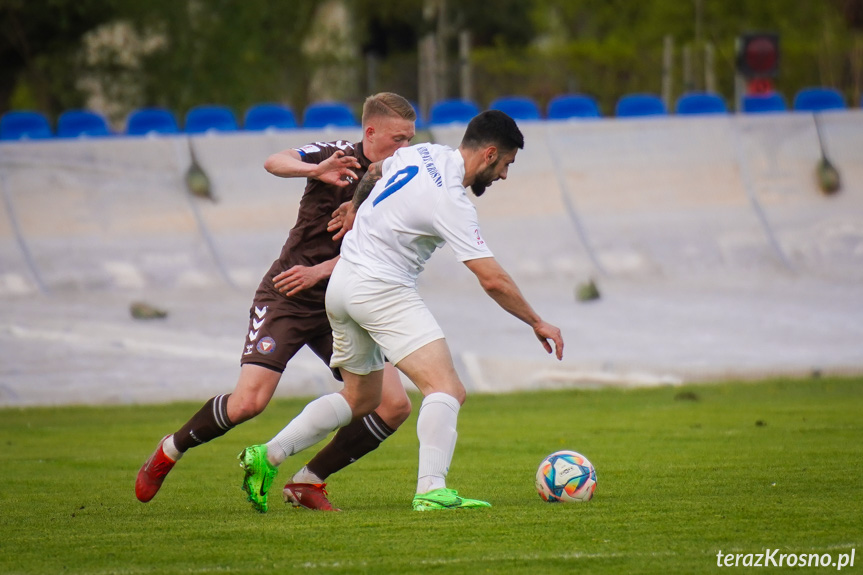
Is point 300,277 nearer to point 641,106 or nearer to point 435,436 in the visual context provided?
point 435,436

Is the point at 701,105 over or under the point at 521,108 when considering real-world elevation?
over

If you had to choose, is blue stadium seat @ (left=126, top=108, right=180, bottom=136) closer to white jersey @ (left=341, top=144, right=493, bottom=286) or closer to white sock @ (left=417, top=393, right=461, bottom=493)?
white jersey @ (left=341, top=144, right=493, bottom=286)

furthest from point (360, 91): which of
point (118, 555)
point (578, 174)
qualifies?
point (118, 555)

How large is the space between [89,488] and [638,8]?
124 feet

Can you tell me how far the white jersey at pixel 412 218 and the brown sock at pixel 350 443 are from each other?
3.12ft

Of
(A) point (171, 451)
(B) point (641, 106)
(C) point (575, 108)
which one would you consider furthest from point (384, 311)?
(B) point (641, 106)

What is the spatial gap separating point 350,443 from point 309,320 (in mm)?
694

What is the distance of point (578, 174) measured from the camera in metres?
19.3

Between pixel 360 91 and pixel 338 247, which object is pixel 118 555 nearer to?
pixel 338 247

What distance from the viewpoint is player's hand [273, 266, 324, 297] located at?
653cm

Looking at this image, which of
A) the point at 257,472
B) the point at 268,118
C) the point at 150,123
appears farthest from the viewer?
the point at 268,118

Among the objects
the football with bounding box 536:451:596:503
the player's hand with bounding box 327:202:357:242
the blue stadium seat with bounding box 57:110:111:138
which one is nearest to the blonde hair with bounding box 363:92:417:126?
the player's hand with bounding box 327:202:357:242

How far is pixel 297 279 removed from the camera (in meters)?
6.54

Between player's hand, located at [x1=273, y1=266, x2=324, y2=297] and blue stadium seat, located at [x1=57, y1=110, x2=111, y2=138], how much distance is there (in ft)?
48.2
